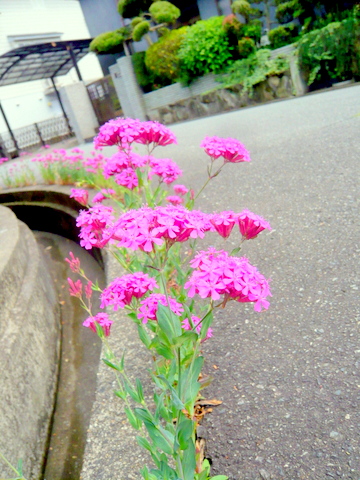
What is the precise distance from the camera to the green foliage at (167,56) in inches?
543

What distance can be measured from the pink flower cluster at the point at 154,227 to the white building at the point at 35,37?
951 inches

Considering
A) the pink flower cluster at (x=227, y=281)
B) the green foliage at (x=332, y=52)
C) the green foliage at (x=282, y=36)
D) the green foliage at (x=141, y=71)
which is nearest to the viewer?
the pink flower cluster at (x=227, y=281)

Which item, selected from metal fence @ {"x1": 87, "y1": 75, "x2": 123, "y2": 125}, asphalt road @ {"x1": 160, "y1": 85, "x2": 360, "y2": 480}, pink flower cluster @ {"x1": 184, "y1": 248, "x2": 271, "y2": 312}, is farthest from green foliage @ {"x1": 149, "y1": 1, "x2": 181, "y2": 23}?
pink flower cluster @ {"x1": 184, "y1": 248, "x2": 271, "y2": 312}

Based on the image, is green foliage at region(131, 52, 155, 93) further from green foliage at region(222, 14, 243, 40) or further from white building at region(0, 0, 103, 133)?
white building at region(0, 0, 103, 133)

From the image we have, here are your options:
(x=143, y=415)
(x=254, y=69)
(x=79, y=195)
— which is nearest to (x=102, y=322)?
(x=143, y=415)

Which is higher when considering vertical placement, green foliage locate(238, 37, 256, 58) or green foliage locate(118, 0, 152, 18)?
green foliage locate(118, 0, 152, 18)

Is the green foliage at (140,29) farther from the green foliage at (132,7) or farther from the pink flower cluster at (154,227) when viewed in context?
the pink flower cluster at (154,227)

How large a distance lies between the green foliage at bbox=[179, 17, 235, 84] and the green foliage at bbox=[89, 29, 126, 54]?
334 cm

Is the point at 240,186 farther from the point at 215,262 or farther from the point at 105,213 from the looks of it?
the point at 215,262

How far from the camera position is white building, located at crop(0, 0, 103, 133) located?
24.2m

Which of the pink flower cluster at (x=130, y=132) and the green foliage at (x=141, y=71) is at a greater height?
the green foliage at (x=141, y=71)

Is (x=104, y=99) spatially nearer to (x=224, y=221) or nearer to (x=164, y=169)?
(x=164, y=169)

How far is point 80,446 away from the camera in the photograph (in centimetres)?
300

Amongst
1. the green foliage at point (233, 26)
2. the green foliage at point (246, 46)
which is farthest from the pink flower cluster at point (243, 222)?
the green foliage at point (233, 26)
